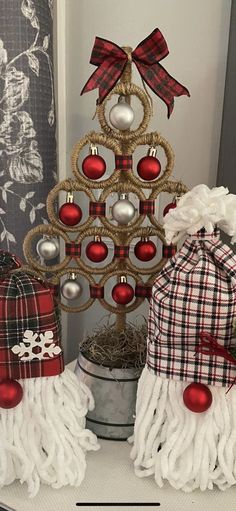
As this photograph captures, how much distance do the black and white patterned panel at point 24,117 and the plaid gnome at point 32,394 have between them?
0.32 m

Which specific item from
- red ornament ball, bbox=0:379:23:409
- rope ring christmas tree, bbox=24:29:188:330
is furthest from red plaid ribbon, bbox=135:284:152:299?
red ornament ball, bbox=0:379:23:409

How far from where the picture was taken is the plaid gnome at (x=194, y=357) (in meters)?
0.59

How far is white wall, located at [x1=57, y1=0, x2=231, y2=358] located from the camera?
3.07 feet

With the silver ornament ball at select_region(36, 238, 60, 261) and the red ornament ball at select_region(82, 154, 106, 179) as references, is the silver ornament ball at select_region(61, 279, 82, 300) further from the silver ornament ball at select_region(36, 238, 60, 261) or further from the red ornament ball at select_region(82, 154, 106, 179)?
the red ornament ball at select_region(82, 154, 106, 179)

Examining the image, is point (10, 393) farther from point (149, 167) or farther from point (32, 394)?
point (149, 167)

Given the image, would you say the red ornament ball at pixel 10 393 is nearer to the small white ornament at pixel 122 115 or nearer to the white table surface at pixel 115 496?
the white table surface at pixel 115 496

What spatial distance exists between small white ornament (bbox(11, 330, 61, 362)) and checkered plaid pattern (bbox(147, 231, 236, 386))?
138mm

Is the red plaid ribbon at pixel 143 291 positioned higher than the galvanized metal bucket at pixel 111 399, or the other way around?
the red plaid ribbon at pixel 143 291

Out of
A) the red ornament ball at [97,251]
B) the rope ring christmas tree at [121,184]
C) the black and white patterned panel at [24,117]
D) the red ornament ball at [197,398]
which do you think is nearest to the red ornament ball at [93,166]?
the rope ring christmas tree at [121,184]

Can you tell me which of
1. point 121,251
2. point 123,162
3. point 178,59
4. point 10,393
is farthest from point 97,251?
point 178,59

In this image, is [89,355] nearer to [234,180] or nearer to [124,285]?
[124,285]

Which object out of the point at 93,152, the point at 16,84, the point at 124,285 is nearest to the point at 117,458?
the point at 124,285

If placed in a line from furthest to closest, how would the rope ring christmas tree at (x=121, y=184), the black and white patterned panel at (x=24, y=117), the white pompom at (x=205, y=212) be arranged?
the black and white patterned panel at (x=24, y=117) < the rope ring christmas tree at (x=121, y=184) < the white pompom at (x=205, y=212)

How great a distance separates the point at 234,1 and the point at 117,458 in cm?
82
